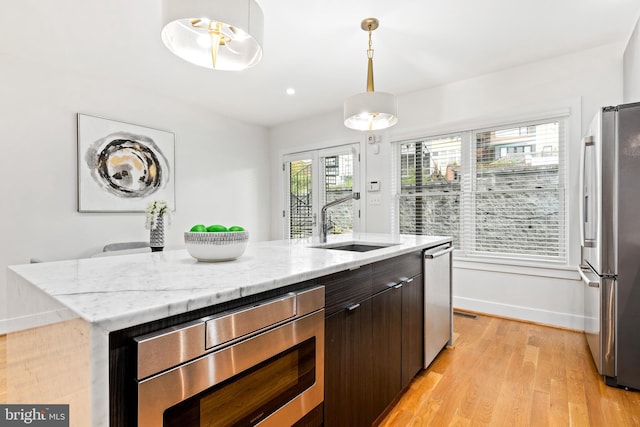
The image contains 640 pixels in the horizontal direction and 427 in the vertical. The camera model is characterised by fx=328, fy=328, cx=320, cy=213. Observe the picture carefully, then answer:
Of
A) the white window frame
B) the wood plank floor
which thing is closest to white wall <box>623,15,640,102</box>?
the white window frame

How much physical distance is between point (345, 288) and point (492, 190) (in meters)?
2.80

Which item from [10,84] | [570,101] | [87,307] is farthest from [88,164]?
[570,101]

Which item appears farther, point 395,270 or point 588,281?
point 588,281

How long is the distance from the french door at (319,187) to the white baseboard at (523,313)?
5.62 ft

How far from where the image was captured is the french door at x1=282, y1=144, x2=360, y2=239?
465 cm

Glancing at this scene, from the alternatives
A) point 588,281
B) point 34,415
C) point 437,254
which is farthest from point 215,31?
point 588,281

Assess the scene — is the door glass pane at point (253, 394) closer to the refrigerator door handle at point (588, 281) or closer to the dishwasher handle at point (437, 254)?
the dishwasher handle at point (437, 254)

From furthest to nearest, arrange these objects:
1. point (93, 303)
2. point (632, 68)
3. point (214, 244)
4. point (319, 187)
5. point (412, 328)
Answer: point (319, 187)
point (632, 68)
point (412, 328)
point (214, 244)
point (93, 303)

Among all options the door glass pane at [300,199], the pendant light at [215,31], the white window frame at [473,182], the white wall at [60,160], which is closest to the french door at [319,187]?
the door glass pane at [300,199]

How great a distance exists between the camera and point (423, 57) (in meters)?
3.13

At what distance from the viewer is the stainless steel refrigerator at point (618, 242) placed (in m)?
1.95

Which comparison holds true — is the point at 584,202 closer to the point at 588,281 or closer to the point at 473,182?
the point at 588,281

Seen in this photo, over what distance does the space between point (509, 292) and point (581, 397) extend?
1.53 m

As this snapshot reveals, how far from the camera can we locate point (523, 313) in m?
3.25
